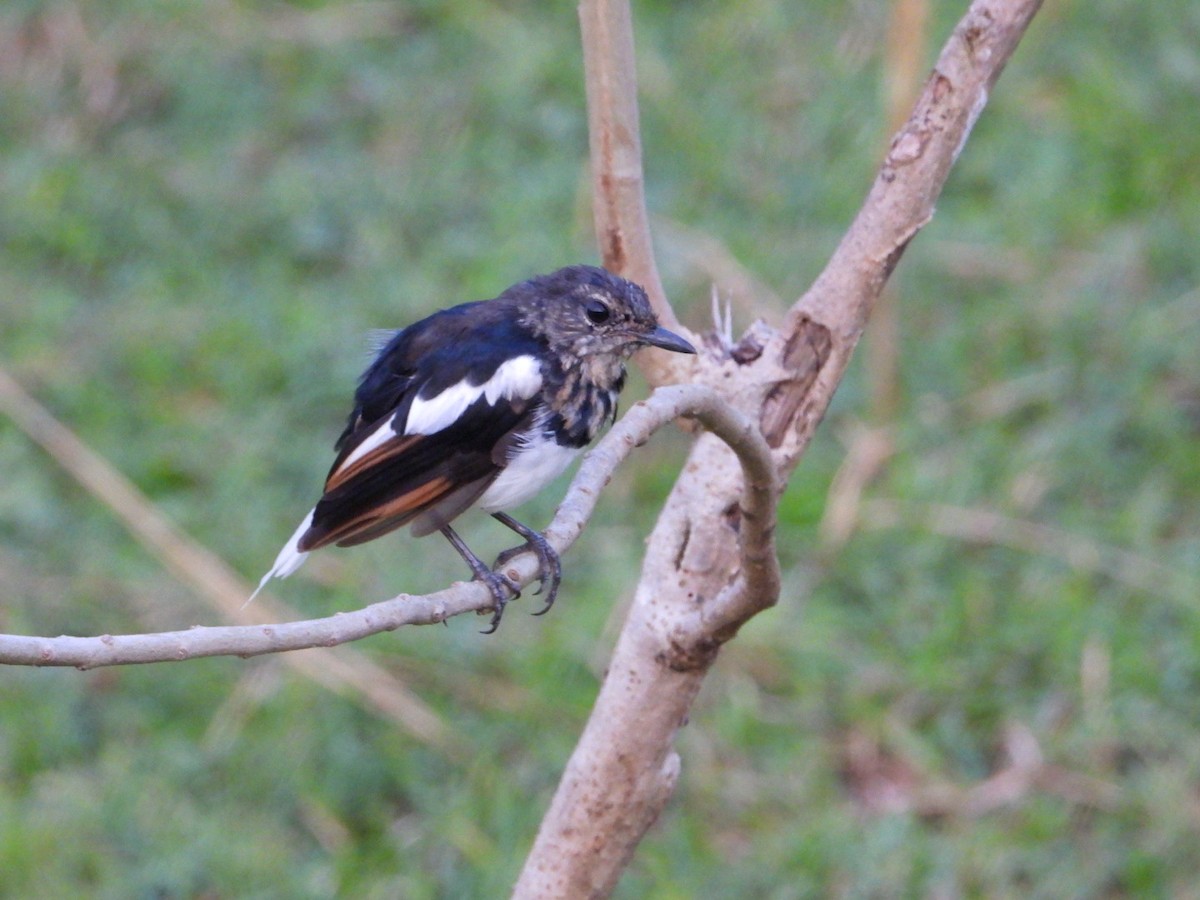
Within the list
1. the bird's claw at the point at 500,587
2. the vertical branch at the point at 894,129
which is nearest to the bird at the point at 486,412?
the bird's claw at the point at 500,587

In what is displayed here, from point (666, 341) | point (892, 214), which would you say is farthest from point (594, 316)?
point (892, 214)

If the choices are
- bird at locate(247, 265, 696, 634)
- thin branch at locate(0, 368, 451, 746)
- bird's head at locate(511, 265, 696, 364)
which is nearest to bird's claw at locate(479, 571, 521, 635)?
bird at locate(247, 265, 696, 634)

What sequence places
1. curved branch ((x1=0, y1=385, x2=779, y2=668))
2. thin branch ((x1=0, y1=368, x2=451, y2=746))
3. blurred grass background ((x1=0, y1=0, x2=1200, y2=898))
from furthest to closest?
thin branch ((x1=0, y1=368, x2=451, y2=746)) < blurred grass background ((x1=0, y1=0, x2=1200, y2=898)) < curved branch ((x1=0, y1=385, x2=779, y2=668))

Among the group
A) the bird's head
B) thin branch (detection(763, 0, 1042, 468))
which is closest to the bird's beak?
the bird's head

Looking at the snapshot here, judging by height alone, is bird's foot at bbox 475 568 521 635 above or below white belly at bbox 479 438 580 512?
below

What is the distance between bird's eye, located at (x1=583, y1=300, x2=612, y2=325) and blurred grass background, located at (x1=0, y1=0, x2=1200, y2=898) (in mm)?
514

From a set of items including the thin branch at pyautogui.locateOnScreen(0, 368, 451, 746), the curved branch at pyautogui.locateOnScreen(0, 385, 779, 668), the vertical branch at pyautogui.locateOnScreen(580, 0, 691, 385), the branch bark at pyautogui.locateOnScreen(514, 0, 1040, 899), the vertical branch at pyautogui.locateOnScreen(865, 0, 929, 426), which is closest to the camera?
the curved branch at pyautogui.locateOnScreen(0, 385, 779, 668)

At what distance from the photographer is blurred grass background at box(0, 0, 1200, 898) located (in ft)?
14.4

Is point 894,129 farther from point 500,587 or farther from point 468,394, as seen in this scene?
point 500,587

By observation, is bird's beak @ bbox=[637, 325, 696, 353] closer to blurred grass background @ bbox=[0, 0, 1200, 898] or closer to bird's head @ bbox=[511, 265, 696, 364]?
bird's head @ bbox=[511, 265, 696, 364]

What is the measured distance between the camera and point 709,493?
9.88 ft

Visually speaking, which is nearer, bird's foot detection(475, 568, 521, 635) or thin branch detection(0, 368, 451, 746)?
bird's foot detection(475, 568, 521, 635)

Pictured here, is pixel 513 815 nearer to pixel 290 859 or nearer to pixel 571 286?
pixel 290 859

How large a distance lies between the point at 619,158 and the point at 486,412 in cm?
54
